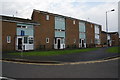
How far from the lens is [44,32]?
32312 millimetres

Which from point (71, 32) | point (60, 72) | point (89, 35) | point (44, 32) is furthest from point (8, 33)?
point (89, 35)

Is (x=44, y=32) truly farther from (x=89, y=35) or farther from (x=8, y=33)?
(x=89, y=35)

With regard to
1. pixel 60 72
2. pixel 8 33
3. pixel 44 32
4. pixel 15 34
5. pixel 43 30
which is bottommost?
pixel 60 72

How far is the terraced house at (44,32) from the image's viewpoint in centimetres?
2628

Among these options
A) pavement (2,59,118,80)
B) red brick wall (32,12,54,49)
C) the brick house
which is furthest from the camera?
red brick wall (32,12,54,49)

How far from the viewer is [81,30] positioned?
44.2 m

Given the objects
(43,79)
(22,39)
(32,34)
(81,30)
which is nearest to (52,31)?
(32,34)

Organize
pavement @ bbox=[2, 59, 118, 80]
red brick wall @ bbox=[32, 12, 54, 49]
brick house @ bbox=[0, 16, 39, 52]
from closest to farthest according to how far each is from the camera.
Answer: pavement @ bbox=[2, 59, 118, 80] → brick house @ bbox=[0, 16, 39, 52] → red brick wall @ bbox=[32, 12, 54, 49]

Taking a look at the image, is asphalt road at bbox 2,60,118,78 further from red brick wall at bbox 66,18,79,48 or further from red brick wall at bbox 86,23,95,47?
red brick wall at bbox 86,23,95,47

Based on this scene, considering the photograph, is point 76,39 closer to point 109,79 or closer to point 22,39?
point 22,39

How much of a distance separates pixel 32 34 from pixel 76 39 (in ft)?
49.1

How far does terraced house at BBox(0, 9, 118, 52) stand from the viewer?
A: 2628cm

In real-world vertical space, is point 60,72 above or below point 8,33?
below

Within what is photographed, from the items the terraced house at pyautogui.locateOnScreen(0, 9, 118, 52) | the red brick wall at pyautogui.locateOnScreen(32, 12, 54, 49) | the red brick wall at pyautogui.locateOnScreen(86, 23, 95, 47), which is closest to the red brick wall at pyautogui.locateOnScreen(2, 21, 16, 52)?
the terraced house at pyautogui.locateOnScreen(0, 9, 118, 52)
